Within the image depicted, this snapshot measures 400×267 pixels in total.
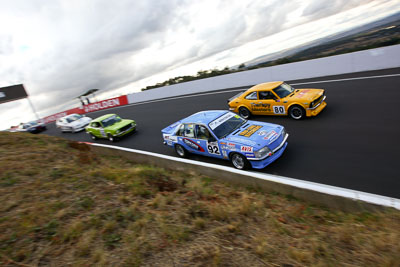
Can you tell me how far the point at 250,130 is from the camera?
21.8ft

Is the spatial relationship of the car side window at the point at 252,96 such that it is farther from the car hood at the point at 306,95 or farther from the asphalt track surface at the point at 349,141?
the car hood at the point at 306,95

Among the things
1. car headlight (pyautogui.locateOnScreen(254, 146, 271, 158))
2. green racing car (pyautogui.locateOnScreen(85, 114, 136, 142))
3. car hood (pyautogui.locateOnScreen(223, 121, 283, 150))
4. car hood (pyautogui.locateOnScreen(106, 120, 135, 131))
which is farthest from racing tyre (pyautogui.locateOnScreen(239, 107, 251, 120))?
car hood (pyautogui.locateOnScreen(106, 120, 135, 131))

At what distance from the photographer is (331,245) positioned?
3.18 meters

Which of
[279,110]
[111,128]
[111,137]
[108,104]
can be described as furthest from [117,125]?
[108,104]

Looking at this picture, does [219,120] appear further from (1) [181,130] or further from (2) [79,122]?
(2) [79,122]

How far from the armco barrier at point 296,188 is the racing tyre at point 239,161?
24.5 inches

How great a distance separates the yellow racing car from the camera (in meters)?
8.75

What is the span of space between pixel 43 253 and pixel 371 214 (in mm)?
5192

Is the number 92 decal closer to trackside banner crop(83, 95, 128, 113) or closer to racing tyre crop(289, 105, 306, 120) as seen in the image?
racing tyre crop(289, 105, 306, 120)

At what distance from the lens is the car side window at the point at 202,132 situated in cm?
695

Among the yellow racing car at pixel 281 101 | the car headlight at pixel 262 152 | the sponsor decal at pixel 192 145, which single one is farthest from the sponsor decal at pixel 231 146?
the yellow racing car at pixel 281 101

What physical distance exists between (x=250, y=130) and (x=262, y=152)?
98 cm

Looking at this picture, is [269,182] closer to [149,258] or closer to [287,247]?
[287,247]

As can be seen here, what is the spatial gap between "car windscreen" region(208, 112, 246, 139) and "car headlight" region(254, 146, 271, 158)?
1.23 metres
